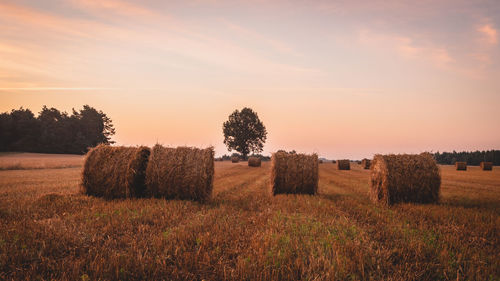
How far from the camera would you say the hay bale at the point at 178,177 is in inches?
318

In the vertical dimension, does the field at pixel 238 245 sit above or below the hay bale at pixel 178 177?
below

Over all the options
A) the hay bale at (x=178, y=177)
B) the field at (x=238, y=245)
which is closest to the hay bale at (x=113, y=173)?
the hay bale at (x=178, y=177)

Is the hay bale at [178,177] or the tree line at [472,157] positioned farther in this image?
the tree line at [472,157]

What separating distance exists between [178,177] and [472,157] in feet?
306

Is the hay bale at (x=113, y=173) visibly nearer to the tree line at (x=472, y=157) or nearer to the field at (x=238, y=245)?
the field at (x=238, y=245)

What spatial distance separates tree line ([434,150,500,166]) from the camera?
6588cm

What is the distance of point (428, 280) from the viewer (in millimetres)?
3051

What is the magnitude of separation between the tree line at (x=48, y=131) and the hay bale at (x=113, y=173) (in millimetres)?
46849

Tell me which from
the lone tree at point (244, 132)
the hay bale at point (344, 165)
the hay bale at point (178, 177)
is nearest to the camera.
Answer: the hay bale at point (178, 177)

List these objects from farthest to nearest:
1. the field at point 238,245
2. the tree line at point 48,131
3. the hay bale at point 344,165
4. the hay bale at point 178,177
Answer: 1. the tree line at point 48,131
2. the hay bale at point 344,165
3. the hay bale at point 178,177
4. the field at point 238,245

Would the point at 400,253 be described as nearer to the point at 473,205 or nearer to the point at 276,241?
the point at 276,241

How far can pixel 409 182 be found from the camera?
8.31 metres

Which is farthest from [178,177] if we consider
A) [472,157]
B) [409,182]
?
Answer: [472,157]

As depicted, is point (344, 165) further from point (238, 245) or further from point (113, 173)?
point (238, 245)
